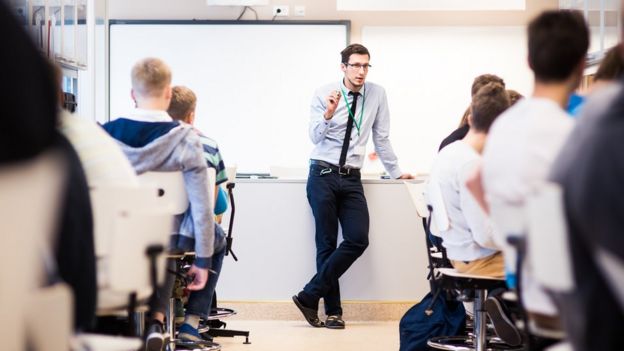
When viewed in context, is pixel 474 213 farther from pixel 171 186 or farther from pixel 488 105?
pixel 171 186

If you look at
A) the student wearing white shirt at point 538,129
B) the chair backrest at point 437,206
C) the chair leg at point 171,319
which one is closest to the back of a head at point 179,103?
the chair leg at point 171,319

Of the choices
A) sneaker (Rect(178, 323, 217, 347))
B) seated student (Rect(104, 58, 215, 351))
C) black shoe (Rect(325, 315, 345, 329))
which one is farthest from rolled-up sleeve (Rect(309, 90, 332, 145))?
seated student (Rect(104, 58, 215, 351))

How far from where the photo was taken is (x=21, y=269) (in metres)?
1.48

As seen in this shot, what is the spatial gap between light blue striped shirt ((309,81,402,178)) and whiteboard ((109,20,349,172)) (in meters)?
2.32

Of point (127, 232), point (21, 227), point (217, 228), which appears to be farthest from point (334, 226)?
point (21, 227)

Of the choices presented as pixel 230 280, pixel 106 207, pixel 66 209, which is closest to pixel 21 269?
pixel 66 209

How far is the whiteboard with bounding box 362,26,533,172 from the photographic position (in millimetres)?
8492

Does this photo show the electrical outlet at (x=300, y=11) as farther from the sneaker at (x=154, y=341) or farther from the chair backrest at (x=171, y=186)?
the sneaker at (x=154, y=341)

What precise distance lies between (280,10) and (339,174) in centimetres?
287

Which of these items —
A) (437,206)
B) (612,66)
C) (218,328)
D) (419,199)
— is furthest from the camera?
(218,328)

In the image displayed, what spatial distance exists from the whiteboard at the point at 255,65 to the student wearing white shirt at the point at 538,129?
602 centimetres

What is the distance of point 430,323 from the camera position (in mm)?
4547

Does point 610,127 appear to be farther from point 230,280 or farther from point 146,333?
point 230,280

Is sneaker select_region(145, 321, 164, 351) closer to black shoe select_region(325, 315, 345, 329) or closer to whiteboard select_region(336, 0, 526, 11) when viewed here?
black shoe select_region(325, 315, 345, 329)
